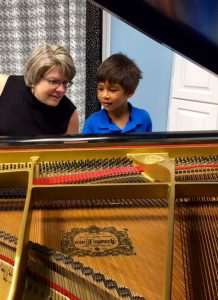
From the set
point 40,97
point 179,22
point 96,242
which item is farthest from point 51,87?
point 96,242

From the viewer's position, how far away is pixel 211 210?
50.6 inches

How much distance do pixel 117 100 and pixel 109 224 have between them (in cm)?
82

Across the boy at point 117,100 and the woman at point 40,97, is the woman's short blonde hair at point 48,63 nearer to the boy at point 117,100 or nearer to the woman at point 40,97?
the woman at point 40,97

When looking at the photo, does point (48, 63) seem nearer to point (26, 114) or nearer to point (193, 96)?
point (26, 114)

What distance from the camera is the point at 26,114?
193 centimetres

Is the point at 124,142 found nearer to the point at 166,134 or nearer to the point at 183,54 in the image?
the point at 166,134

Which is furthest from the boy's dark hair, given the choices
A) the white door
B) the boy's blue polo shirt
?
the white door

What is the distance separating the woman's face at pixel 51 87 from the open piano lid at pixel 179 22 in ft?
Result: 2.18

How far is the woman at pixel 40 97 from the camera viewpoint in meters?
1.81

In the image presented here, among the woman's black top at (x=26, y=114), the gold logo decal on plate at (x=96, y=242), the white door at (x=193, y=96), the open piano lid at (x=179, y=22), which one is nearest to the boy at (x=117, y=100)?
the woman's black top at (x=26, y=114)

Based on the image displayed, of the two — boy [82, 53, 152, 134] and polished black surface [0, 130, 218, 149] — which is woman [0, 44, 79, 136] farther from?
polished black surface [0, 130, 218, 149]

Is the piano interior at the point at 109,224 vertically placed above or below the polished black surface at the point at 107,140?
below

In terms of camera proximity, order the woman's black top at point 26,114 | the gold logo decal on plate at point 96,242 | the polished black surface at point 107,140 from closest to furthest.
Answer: the gold logo decal on plate at point 96,242 < the polished black surface at point 107,140 < the woman's black top at point 26,114

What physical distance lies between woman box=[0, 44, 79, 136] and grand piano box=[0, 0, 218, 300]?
470 mm
